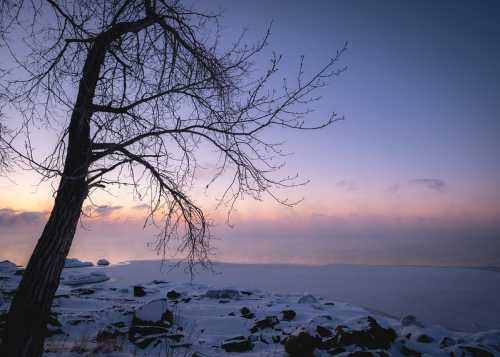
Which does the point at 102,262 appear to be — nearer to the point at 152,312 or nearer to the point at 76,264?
the point at 76,264

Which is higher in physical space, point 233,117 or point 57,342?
point 233,117

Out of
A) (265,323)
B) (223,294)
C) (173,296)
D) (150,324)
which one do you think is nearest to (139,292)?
(173,296)

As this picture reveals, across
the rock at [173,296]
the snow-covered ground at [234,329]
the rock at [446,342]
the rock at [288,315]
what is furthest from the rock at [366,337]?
the rock at [173,296]

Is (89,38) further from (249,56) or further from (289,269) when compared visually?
(289,269)

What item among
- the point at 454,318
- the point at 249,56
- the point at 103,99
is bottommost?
the point at 454,318

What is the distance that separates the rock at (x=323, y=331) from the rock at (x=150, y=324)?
8.38 ft

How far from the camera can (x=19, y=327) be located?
3094 mm

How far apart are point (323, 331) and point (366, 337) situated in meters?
0.85

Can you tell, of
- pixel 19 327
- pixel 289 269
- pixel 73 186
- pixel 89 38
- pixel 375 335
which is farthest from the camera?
pixel 289 269

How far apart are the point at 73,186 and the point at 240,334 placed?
4230 millimetres

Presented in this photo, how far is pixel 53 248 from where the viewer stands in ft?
10.7

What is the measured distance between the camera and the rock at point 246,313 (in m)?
6.84

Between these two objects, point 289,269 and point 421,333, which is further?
point 289,269

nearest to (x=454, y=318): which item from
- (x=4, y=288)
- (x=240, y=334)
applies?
(x=240, y=334)
